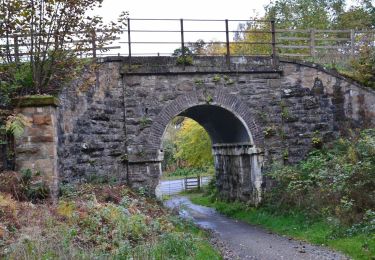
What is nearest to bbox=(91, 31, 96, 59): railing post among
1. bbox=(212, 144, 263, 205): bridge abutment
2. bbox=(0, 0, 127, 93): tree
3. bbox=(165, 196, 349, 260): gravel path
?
bbox=(0, 0, 127, 93): tree

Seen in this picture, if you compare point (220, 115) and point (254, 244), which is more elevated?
point (220, 115)

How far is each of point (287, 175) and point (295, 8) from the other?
46.3ft

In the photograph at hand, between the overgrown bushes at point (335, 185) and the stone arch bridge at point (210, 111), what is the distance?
2.63 ft

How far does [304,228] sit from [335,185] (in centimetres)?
A: 136

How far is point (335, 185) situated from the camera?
1052 centimetres

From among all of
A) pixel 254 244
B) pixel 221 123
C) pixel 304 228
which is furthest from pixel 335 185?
pixel 221 123

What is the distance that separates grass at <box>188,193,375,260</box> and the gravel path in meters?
0.24

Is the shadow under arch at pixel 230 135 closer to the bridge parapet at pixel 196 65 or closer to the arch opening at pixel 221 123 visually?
the arch opening at pixel 221 123

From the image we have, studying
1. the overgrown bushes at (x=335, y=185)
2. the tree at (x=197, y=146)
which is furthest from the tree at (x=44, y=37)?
the tree at (x=197, y=146)

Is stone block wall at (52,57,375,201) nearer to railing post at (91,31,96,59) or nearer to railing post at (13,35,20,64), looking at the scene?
railing post at (91,31,96,59)

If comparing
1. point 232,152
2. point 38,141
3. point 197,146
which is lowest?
point 197,146

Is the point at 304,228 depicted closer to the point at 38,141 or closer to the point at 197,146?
the point at 38,141

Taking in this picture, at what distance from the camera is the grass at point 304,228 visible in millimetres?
8516

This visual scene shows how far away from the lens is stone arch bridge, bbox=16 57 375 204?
11.6 meters
